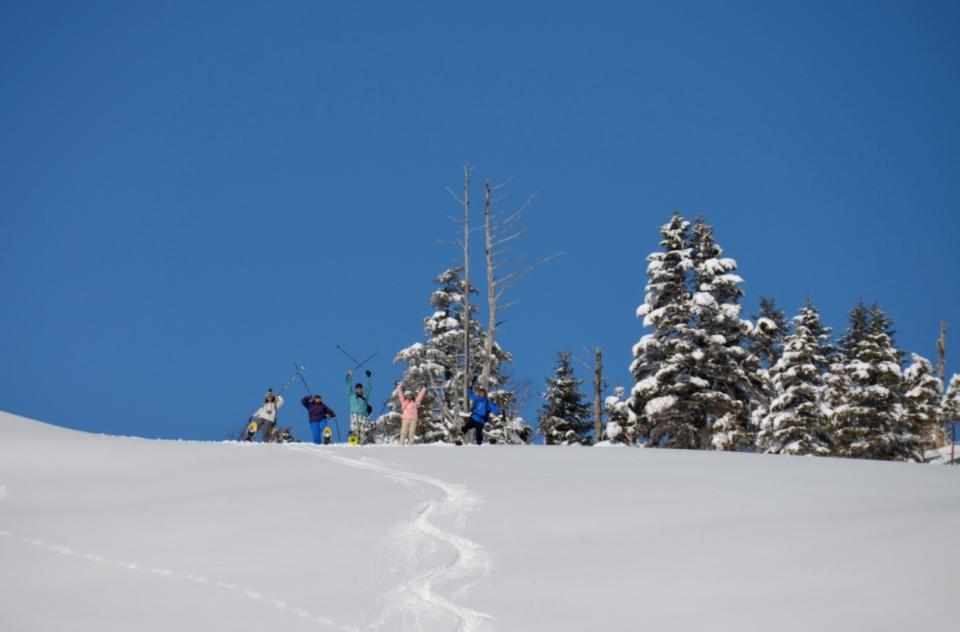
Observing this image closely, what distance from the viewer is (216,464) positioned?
1549cm

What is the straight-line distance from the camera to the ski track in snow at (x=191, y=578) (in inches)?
272

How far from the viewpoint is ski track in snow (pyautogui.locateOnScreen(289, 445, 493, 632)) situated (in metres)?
6.78

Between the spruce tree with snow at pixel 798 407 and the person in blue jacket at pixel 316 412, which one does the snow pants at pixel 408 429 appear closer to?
the person in blue jacket at pixel 316 412

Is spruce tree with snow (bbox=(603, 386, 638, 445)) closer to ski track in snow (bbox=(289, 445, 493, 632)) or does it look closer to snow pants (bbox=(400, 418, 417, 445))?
snow pants (bbox=(400, 418, 417, 445))

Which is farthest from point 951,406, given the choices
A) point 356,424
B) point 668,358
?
point 356,424

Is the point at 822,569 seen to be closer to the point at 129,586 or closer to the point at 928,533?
the point at 928,533

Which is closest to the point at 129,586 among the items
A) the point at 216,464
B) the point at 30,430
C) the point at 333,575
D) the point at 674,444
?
the point at 333,575

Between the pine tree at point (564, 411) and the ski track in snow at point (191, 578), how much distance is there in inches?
1397

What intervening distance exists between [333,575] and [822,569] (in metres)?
3.91

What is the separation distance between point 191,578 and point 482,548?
2.56m

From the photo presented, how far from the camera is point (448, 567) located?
812 centimetres

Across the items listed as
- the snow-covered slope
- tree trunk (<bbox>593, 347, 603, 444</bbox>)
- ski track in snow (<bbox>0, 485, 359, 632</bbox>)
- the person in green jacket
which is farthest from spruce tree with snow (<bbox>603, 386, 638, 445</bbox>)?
ski track in snow (<bbox>0, 485, 359, 632</bbox>)

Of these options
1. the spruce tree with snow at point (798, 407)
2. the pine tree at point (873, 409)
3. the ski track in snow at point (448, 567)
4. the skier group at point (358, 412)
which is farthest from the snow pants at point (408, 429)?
the pine tree at point (873, 409)

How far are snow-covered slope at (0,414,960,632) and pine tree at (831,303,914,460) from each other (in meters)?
22.9
